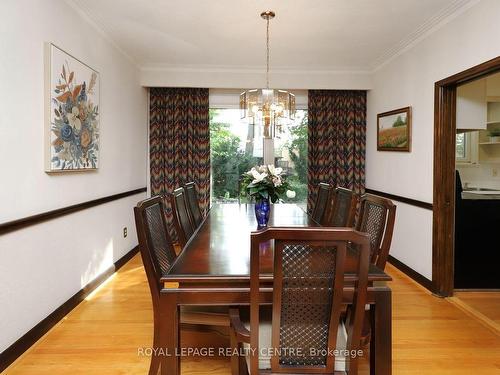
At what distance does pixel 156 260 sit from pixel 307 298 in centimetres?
83

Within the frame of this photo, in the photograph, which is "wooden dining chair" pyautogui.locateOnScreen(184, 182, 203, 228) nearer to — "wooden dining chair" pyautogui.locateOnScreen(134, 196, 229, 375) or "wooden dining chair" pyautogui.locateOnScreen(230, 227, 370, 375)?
"wooden dining chair" pyautogui.locateOnScreen(134, 196, 229, 375)

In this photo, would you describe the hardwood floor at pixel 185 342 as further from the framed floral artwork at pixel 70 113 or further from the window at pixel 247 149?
the window at pixel 247 149

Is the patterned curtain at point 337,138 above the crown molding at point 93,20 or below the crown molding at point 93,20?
below

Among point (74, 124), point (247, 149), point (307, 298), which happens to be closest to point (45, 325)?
point (74, 124)

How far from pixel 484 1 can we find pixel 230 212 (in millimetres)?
2553

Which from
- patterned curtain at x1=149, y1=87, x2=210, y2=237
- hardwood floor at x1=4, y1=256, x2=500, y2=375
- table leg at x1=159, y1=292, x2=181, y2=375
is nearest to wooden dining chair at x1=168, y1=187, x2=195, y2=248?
hardwood floor at x1=4, y1=256, x2=500, y2=375

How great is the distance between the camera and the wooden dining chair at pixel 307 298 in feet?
3.79

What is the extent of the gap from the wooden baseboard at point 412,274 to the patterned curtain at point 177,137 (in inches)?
106

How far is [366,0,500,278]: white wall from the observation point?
9.39ft

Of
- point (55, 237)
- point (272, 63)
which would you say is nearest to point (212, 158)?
point (272, 63)

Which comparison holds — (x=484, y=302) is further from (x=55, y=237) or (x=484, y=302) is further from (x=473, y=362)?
(x=55, y=237)

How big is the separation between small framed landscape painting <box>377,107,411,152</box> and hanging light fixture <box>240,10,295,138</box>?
1.40 metres

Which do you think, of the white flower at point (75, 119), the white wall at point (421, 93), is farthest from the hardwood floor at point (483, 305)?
the white flower at point (75, 119)

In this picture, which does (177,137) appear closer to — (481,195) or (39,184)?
(39,184)
